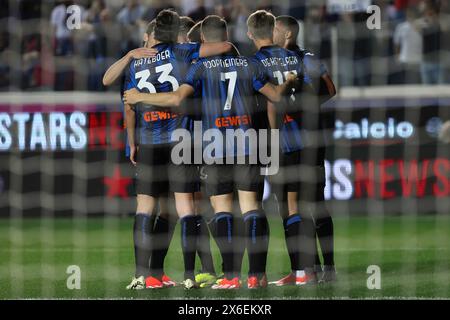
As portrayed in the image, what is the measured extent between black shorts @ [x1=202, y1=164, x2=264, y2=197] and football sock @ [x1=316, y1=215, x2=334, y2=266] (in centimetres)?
69

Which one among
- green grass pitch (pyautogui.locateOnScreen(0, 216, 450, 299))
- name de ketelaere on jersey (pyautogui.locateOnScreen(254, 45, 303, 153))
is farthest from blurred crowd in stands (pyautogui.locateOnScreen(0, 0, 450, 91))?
name de ketelaere on jersey (pyautogui.locateOnScreen(254, 45, 303, 153))

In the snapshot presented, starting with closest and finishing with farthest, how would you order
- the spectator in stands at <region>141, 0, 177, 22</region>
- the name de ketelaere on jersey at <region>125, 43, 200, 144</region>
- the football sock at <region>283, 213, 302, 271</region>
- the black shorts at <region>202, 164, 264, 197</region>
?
the black shorts at <region>202, 164, 264, 197</region>, the name de ketelaere on jersey at <region>125, 43, 200, 144</region>, the football sock at <region>283, 213, 302, 271</region>, the spectator in stands at <region>141, 0, 177, 22</region>

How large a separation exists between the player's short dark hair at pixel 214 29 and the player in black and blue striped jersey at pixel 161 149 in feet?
0.18

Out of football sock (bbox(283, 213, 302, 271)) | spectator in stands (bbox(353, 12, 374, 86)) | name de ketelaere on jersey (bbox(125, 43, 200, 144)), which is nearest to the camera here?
name de ketelaere on jersey (bbox(125, 43, 200, 144))

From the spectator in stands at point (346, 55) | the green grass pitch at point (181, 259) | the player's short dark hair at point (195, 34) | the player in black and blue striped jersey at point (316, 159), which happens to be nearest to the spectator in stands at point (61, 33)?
the green grass pitch at point (181, 259)

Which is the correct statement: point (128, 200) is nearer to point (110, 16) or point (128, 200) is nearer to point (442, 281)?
point (110, 16)

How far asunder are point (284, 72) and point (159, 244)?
4.35 ft

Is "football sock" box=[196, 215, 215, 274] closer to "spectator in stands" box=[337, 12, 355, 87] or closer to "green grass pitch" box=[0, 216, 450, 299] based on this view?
"green grass pitch" box=[0, 216, 450, 299]

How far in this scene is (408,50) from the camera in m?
13.1

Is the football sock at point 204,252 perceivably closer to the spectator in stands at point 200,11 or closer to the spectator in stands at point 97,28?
the spectator in stands at point 97,28

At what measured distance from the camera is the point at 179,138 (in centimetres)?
834

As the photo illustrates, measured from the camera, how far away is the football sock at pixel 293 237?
834 cm

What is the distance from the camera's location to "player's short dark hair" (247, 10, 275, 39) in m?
8.08

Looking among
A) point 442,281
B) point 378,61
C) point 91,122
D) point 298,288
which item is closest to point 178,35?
point 298,288
